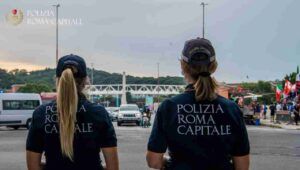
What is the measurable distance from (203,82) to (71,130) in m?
0.95

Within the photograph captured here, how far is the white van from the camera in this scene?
34.8 meters

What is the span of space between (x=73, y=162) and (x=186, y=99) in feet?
2.92

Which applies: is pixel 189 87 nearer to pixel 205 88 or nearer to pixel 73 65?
pixel 205 88

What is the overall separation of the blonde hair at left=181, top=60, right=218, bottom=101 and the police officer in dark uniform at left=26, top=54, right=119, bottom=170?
28.4 inches

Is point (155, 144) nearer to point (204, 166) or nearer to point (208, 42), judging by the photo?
point (204, 166)

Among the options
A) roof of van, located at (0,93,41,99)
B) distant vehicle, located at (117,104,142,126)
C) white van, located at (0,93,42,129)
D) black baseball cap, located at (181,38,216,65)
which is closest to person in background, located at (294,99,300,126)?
distant vehicle, located at (117,104,142,126)

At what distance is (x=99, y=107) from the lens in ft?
13.0

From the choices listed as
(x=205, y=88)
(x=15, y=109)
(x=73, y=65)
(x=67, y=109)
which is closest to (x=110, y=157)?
(x=67, y=109)

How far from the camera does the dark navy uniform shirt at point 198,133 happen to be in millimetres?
3496

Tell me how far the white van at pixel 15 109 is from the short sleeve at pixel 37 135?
1246 inches

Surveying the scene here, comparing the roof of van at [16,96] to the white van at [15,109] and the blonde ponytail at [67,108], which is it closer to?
the white van at [15,109]

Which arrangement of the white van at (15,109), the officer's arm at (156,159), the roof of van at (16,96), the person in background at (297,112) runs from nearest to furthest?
the officer's arm at (156,159) → the white van at (15,109) → the roof of van at (16,96) → the person in background at (297,112)

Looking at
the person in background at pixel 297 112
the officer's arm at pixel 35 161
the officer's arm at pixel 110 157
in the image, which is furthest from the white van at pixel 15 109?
the officer's arm at pixel 110 157

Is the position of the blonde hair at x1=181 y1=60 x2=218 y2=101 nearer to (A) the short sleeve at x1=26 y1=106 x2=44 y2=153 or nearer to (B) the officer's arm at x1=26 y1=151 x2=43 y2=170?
(A) the short sleeve at x1=26 y1=106 x2=44 y2=153
